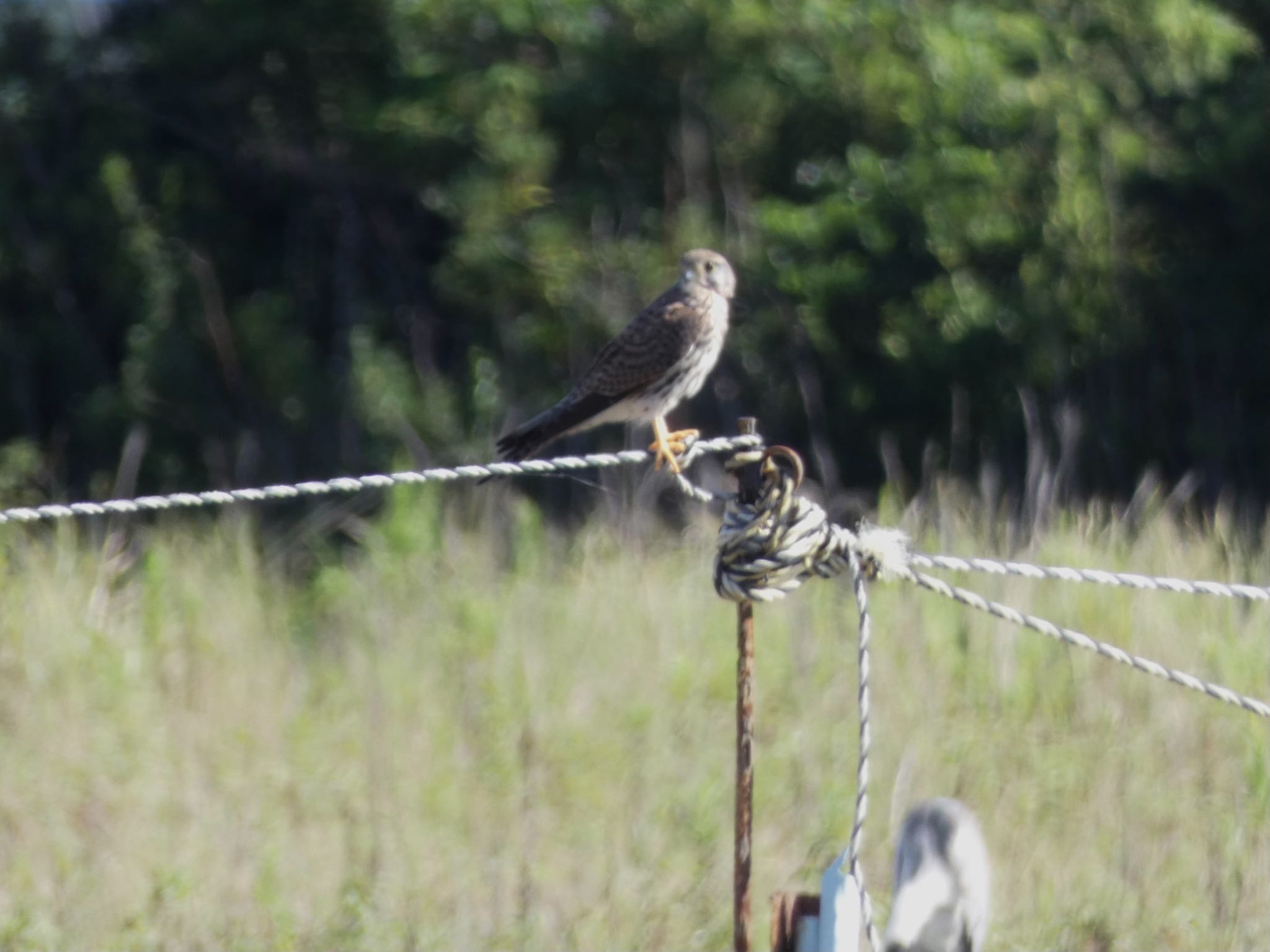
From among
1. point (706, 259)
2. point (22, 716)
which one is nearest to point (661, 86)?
point (706, 259)

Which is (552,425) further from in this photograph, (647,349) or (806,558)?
(806,558)

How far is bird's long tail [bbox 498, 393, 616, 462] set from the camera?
210 inches

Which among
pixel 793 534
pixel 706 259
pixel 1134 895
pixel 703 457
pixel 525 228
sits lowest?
pixel 1134 895

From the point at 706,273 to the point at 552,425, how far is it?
1178 millimetres

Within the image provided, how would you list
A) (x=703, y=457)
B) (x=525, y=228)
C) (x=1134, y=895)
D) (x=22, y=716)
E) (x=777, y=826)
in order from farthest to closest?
(x=525, y=228) < (x=703, y=457) < (x=22, y=716) < (x=777, y=826) < (x=1134, y=895)

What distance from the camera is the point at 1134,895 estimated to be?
4164mm

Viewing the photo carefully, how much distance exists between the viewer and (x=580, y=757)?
15.2ft

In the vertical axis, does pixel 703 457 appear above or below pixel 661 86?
below

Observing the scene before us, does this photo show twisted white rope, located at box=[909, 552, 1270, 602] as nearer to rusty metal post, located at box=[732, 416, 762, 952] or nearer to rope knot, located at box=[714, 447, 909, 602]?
rope knot, located at box=[714, 447, 909, 602]

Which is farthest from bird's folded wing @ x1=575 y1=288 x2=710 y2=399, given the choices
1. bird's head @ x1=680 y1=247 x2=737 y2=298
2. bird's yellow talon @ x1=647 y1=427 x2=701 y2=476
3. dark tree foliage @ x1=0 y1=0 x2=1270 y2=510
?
dark tree foliage @ x1=0 y1=0 x2=1270 y2=510

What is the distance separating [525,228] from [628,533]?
16.9ft

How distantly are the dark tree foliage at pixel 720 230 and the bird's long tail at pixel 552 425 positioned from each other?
302 centimetres

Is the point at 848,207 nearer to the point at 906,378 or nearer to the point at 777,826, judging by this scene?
the point at 906,378

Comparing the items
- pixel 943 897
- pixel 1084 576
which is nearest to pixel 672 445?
pixel 1084 576
